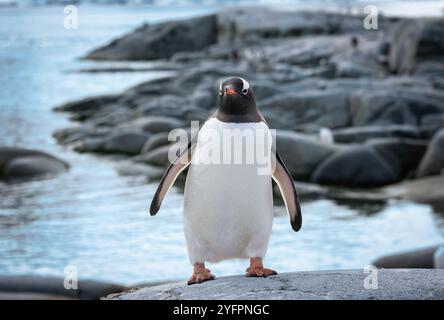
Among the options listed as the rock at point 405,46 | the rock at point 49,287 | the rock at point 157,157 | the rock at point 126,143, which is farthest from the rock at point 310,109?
the rock at point 49,287

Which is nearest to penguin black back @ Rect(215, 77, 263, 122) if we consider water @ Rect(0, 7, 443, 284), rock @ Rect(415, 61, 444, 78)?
water @ Rect(0, 7, 443, 284)

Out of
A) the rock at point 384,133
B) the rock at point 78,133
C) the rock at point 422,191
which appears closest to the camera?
the rock at point 422,191

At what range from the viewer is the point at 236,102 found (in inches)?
128

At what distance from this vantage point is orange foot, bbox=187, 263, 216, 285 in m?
3.40

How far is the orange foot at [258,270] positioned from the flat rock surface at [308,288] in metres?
0.02

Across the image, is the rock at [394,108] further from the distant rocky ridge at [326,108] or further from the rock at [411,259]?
the rock at [411,259]

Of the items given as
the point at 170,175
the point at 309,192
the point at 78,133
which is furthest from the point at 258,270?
the point at 78,133

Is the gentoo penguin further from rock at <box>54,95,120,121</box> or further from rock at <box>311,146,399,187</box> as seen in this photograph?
rock at <box>54,95,120,121</box>

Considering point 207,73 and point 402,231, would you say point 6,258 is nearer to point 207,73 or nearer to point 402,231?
point 402,231

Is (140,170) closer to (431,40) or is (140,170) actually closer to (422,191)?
(422,191)

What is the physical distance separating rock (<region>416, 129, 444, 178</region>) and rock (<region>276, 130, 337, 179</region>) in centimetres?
122

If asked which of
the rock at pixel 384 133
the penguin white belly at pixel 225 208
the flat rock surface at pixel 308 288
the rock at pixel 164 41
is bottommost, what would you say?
the flat rock surface at pixel 308 288

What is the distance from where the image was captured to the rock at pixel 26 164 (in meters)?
12.8

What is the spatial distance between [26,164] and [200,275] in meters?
9.87
